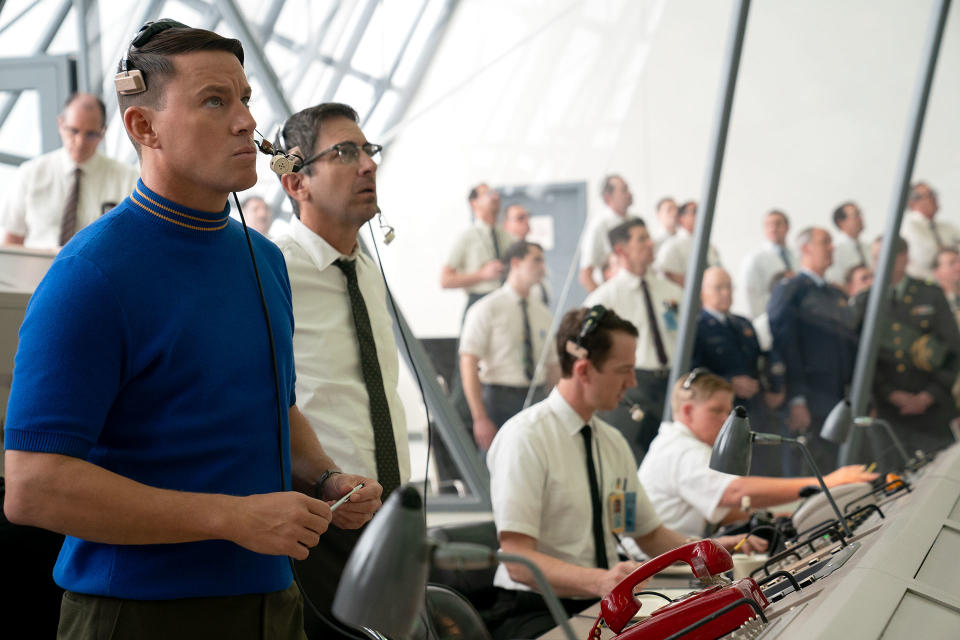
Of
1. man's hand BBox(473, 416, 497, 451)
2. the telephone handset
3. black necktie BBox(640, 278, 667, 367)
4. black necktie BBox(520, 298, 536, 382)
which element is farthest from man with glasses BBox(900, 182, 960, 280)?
the telephone handset

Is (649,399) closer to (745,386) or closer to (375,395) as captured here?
(745,386)

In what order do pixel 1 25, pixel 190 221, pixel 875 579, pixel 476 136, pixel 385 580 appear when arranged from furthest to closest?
pixel 476 136, pixel 1 25, pixel 190 221, pixel 875 579, pixel 385 580

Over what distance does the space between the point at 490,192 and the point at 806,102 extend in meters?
2.09

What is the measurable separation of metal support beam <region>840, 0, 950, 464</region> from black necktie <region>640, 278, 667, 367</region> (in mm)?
1311

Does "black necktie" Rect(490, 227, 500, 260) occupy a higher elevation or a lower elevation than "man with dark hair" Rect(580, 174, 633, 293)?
lower

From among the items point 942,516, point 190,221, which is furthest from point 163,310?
point 942,516

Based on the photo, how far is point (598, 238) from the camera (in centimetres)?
601

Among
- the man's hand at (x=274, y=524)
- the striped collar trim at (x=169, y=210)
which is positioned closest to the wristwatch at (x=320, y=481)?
the man's hand at (x=274, y=524)

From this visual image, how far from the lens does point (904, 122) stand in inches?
242

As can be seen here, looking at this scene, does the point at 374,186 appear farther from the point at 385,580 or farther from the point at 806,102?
the point at 806,102

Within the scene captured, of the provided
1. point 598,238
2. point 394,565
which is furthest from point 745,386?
point 394,565

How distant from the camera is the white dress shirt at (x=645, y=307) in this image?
572 centimetres

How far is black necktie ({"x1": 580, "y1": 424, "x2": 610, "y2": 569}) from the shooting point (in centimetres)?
246

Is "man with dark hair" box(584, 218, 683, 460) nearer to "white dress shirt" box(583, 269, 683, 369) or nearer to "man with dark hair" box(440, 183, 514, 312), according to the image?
"white dress shirt" box(583, 269, 683, 369)
